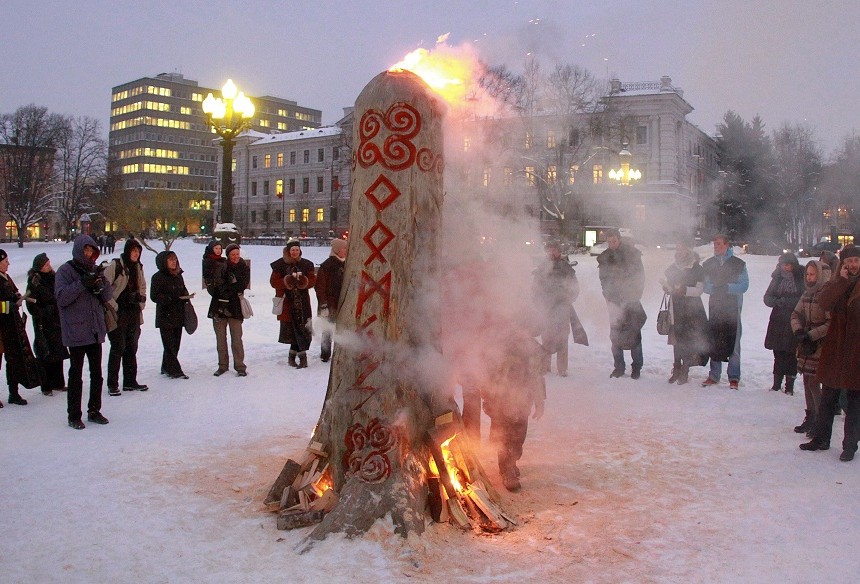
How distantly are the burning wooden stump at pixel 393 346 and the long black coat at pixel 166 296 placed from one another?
209 inches

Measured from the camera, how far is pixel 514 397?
529cm

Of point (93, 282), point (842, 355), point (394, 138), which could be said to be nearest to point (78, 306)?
point (93, 282)

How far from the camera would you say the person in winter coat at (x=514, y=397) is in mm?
5152

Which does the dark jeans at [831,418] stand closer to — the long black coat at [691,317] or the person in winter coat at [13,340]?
the long black coat at [691,317]

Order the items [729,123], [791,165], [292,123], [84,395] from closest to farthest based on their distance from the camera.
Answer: [84,395], [791,165], [729,123], [292,123]

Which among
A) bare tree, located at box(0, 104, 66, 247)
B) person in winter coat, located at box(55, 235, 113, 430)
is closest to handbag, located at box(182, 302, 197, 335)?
person in winter coat, located at box(55, 235, 113, 430)

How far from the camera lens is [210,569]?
12.0 ft

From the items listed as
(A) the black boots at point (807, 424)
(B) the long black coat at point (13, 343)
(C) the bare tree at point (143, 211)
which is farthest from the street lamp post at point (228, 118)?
(C) the bare tree at point (143, 211)

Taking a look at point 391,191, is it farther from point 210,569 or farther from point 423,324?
point 210,569

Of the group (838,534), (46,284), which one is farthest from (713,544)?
(46,284)

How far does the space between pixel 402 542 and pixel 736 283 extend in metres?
6.80

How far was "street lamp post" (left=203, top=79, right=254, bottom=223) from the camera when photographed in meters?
14.6

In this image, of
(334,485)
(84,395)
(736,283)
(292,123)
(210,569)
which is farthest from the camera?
(292,123)

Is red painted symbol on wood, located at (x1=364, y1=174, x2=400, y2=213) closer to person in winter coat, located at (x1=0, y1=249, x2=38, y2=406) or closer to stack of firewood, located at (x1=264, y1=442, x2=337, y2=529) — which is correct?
stack of firewood, located at (x1=264, y1=442, x2=337, y2=529)
